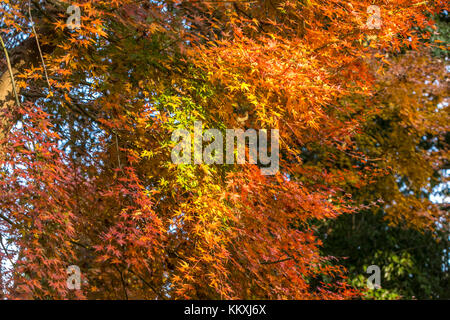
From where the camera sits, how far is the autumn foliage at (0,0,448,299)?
3.85 meters

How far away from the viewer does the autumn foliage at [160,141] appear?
3.85 meters

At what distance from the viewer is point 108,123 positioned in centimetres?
421

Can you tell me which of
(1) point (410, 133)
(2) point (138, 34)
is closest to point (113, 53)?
(2) point (138, 34)

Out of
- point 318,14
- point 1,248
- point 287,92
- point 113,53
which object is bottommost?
point 1,248

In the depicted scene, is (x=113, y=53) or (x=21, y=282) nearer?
(x=21, y=282)

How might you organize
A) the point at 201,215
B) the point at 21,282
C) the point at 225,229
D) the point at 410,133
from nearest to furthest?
1. the point at 21,282
2. the point at 201,215
3. the point at 225,229
4. the point at 410,133

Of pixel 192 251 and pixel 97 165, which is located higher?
pixel 97 165

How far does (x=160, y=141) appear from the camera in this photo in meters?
4.27

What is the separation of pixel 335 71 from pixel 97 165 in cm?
263

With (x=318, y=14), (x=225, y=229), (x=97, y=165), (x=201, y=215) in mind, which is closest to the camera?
(x=201, y=215)

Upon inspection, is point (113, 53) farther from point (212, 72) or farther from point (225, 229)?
point (225, 229)

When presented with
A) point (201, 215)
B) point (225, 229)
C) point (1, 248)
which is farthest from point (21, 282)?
point (225, 229)

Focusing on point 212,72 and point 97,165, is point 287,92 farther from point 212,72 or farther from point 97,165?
point 97,165

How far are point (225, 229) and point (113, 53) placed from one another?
6.06 ft
